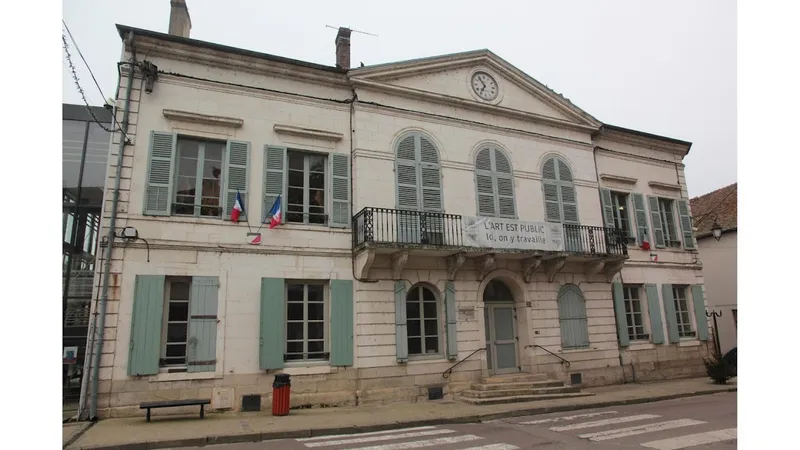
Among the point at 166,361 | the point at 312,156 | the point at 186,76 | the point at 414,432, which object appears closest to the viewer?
the point at 414,432

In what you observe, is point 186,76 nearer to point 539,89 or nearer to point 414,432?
point 414,432

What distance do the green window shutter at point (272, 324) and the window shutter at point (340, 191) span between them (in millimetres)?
1915

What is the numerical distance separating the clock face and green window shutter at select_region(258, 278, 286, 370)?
7.63m

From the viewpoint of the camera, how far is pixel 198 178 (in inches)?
408

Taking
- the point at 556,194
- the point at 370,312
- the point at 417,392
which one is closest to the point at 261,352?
the point at 370,312

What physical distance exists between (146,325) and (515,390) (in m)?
7.92

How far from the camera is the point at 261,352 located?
32.0 ft

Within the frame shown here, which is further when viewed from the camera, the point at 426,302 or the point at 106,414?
the point at 426,302

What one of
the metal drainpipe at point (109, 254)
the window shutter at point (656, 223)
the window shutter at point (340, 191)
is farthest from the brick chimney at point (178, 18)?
the window shutter at point (656, 223)

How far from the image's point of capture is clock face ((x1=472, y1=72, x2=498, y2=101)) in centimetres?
1359

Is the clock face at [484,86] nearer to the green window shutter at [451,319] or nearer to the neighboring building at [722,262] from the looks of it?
the green window shutter at [451,319]

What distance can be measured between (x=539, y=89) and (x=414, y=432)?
415 inches

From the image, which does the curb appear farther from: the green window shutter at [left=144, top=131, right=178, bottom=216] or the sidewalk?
the green window shutter at [left=144, top=131, right=178, bottom=216]

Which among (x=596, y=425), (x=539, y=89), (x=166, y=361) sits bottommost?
(x=596, y=425)
